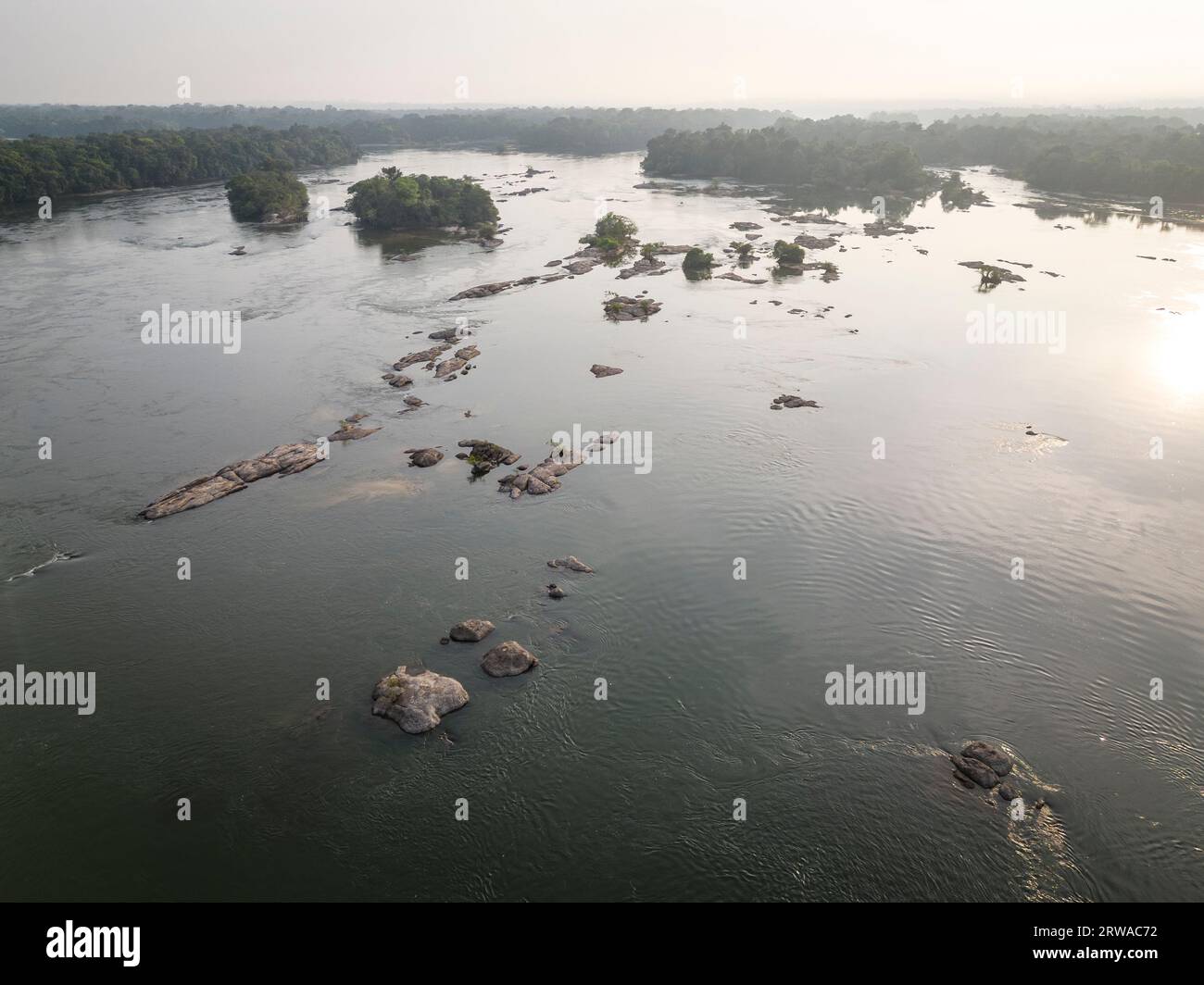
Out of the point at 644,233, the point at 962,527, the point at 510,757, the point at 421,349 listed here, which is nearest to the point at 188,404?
the point at 421,349

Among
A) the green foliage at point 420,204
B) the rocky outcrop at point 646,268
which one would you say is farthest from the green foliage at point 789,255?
the green foliage at point 420,204

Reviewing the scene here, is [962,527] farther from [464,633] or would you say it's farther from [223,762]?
[223,762]

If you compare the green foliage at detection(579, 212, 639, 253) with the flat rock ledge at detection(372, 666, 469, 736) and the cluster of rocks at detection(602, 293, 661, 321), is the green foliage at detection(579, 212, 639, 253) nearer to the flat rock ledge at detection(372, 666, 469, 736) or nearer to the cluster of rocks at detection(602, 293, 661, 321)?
the cluster of rocks at detection(602, 293, 661, 321)

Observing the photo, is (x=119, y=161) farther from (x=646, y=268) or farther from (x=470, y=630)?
(x=470, y=630)

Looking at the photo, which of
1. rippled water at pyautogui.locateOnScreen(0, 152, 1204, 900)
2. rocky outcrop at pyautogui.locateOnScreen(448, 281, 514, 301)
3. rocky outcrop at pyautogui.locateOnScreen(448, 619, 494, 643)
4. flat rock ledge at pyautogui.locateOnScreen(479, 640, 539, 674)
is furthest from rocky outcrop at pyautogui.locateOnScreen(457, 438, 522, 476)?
rocky outcrop at pyautogui.locateOnScreen(448, 281, 514, 301)

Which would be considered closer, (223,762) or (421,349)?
(223,762)

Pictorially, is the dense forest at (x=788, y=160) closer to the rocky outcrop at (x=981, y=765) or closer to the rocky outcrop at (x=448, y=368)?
the rocky outcrop at (x=448, y=368)
